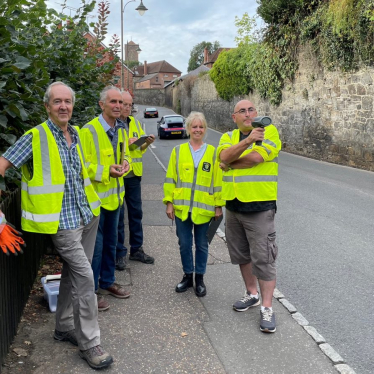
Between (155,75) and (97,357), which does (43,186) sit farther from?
(155,75)

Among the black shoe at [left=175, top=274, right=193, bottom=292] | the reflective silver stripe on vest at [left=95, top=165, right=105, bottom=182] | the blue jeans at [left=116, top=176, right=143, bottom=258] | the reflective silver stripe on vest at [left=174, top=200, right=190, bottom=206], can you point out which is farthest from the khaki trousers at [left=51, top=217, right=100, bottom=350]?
the blue jeans at [left=116, top=176, right=143, bottom=258]

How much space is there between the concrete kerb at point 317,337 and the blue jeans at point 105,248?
1743mm

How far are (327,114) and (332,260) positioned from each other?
12.3m

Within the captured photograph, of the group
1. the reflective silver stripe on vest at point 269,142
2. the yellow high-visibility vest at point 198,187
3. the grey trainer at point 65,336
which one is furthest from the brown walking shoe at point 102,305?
the reflective silver stripe on vest at point 269,142

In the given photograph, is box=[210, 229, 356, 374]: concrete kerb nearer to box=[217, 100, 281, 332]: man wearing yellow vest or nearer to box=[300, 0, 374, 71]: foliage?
box=[217, 100, 281, 332]: man wearing yellow vest

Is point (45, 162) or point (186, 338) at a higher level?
point (45, 162)

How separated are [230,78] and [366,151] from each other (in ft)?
51.5

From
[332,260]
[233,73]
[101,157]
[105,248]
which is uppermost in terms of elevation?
[233,73]

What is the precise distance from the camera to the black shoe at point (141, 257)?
5594mm

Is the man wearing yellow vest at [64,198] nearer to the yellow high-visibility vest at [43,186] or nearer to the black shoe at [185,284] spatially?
the yellow high-visibility vest at [43,186]

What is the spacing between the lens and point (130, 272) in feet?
17.3

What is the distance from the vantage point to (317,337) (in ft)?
12.1

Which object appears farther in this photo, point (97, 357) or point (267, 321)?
point (267, 321)

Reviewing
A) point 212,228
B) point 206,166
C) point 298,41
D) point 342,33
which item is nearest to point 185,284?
point 212,228
